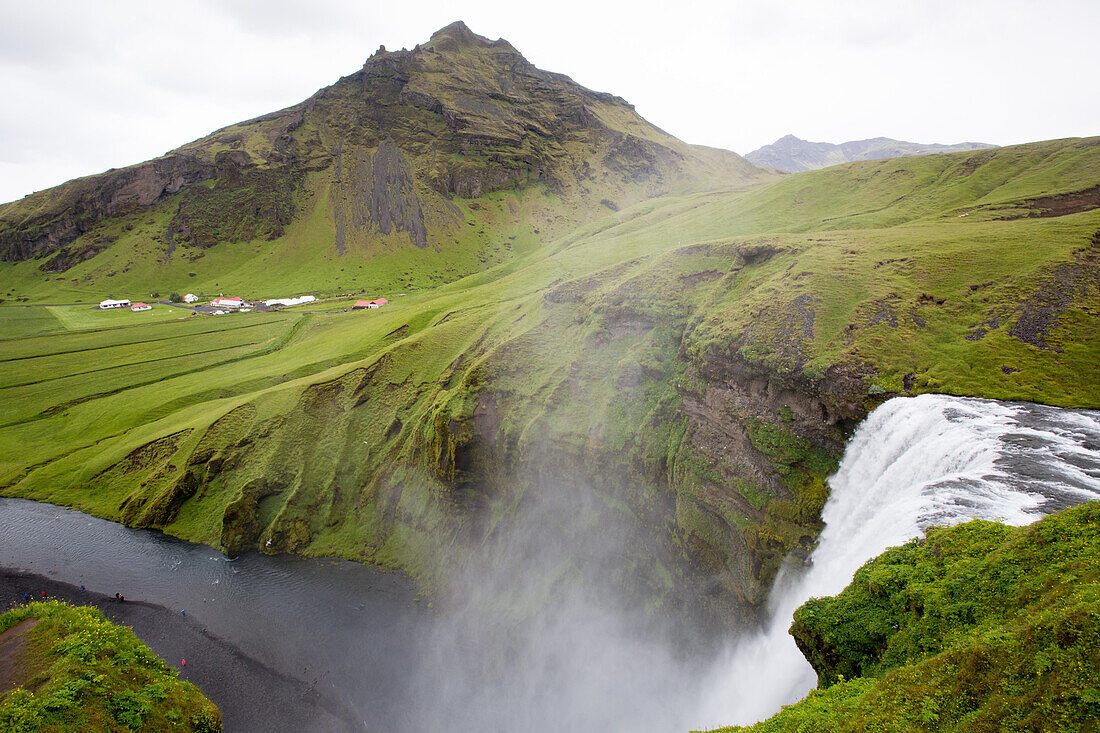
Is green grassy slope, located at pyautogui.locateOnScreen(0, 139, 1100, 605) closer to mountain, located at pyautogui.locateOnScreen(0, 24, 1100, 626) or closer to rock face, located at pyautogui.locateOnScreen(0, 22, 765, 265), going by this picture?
mountain, located at pyautogui.locateOnScreen(0, 24, 1100, 626)

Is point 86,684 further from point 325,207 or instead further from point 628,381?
point 325,207

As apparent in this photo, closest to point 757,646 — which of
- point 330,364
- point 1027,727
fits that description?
point 1027,727

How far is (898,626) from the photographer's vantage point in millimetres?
14359

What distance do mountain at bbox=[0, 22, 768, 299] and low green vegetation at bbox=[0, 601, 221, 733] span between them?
483 ft

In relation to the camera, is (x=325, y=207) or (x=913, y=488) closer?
(x=913, y=488)

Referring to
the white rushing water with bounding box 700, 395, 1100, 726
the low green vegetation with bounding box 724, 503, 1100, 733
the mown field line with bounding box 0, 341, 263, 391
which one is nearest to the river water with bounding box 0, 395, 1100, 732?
the white rushing water with bounding box 700, 395, 1100, 726

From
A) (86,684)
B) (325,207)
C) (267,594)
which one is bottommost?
(267,594)

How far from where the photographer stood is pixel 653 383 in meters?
41.2

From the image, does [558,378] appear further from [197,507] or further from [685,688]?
[197,507]

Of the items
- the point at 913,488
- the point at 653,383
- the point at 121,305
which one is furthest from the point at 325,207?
the point at 913,488

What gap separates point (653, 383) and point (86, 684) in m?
38.8

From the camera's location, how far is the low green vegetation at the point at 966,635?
859 centimetres

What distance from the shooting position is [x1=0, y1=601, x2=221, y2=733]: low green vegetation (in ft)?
56.4

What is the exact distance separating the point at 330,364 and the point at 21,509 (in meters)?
39.0
